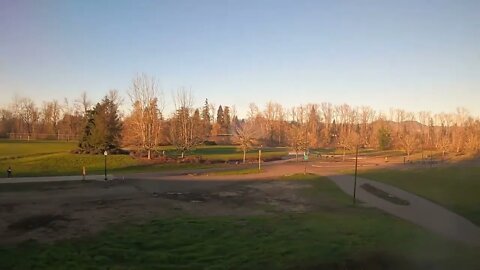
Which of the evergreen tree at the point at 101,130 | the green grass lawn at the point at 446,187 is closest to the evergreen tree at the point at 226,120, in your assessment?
the evergreen tree at the point at 101,130

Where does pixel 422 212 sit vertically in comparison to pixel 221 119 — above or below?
below

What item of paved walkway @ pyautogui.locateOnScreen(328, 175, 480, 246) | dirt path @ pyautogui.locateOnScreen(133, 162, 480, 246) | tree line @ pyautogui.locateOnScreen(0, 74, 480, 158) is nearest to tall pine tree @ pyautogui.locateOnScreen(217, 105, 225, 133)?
tree line @ pyautogui.locateOnScreen(0, 74, 480, 158)

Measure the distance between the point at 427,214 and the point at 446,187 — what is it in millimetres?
10513

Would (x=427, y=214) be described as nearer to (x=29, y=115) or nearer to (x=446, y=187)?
(x=446, y=187)

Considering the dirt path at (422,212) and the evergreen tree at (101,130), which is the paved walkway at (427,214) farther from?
the evergreen tree at (101,130)

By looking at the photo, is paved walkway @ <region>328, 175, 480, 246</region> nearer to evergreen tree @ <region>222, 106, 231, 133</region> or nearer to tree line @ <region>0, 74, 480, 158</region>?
tree line @ <region>0, 74, 480, 158</region>

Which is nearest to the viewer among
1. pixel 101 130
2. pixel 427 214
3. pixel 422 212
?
pixel 427 214

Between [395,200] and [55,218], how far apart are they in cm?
1947

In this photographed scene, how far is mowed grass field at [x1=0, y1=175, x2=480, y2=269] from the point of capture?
12.6 m

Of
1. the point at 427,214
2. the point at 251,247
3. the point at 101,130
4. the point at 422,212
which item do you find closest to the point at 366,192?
the point at 422,212

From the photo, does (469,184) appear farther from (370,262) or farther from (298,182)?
(370,262)

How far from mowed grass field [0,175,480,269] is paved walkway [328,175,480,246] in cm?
120

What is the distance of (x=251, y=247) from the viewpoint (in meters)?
14.3

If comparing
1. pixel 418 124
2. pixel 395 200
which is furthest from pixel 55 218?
pixel 418 124
